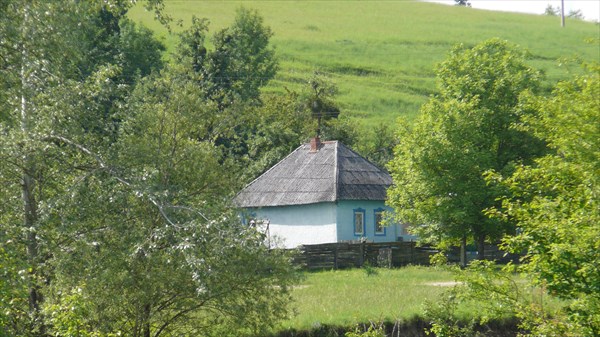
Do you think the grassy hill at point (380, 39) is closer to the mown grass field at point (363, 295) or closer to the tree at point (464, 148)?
the tree at point (464, 148)

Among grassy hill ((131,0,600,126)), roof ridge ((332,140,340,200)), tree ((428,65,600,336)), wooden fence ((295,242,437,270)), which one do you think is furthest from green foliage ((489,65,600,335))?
grassy hill ((131,0,600,126))

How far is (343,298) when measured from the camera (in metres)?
24.4

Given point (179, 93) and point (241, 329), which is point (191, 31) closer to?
point (179, 93)

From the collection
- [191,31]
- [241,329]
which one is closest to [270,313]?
[241,329]

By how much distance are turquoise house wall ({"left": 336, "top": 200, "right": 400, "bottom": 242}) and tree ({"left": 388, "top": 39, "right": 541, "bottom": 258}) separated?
292 inches

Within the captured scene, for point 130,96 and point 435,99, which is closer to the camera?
point 130,96

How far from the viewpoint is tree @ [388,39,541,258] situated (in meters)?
32.0

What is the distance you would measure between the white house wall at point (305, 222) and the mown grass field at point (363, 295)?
26.8 ft

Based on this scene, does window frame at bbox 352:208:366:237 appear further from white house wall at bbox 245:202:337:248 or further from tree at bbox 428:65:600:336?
tree at bbox 428:65:600:336

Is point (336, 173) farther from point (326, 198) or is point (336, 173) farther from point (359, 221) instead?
point (359, 221)

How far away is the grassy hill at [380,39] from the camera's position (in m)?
76.6

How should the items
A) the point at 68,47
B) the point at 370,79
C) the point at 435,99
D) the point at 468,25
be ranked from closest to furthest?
the point at 68,47 → the point at 435,99 → the point at 370,79 → the point at 468,25

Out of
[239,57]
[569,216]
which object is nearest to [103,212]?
[569,216]

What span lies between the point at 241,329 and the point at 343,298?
9.13 metres
